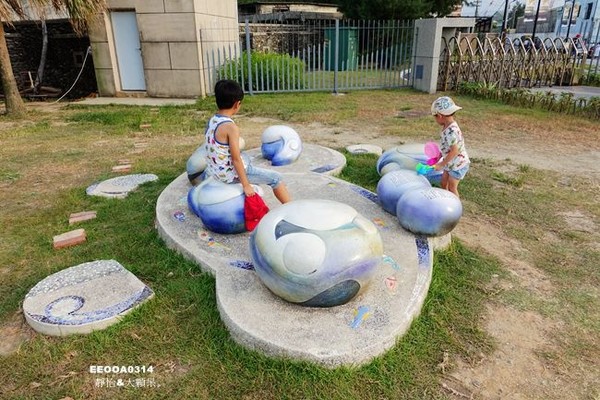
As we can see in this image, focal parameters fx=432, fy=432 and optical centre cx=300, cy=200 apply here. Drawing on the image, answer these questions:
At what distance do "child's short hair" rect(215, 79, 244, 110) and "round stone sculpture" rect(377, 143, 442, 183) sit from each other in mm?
2356

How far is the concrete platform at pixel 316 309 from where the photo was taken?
8.46 ft

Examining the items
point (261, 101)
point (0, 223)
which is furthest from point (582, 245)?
point (261, 101)

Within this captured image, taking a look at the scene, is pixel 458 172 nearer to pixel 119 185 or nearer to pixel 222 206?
pixel 222 206

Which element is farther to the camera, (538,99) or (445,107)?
(538,99)

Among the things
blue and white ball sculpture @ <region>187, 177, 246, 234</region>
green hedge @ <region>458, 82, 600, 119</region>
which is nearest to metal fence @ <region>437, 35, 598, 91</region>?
green hedge @ <region>458, 82, 600, 119</region>

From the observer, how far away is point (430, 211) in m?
3.67

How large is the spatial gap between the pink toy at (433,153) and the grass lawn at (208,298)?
0.71 metres

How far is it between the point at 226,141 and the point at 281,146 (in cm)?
228

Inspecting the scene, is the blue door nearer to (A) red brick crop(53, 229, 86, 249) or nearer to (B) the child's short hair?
(A) red brick crop(53, 229, 86, 249)

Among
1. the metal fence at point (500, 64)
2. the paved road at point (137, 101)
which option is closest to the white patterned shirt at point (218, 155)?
the paved road at point (137, 101)

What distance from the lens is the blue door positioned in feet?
40.5


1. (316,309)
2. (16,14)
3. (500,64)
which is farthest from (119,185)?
(500,64)

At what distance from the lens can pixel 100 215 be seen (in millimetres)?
4750

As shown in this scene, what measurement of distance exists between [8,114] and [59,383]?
995cm
